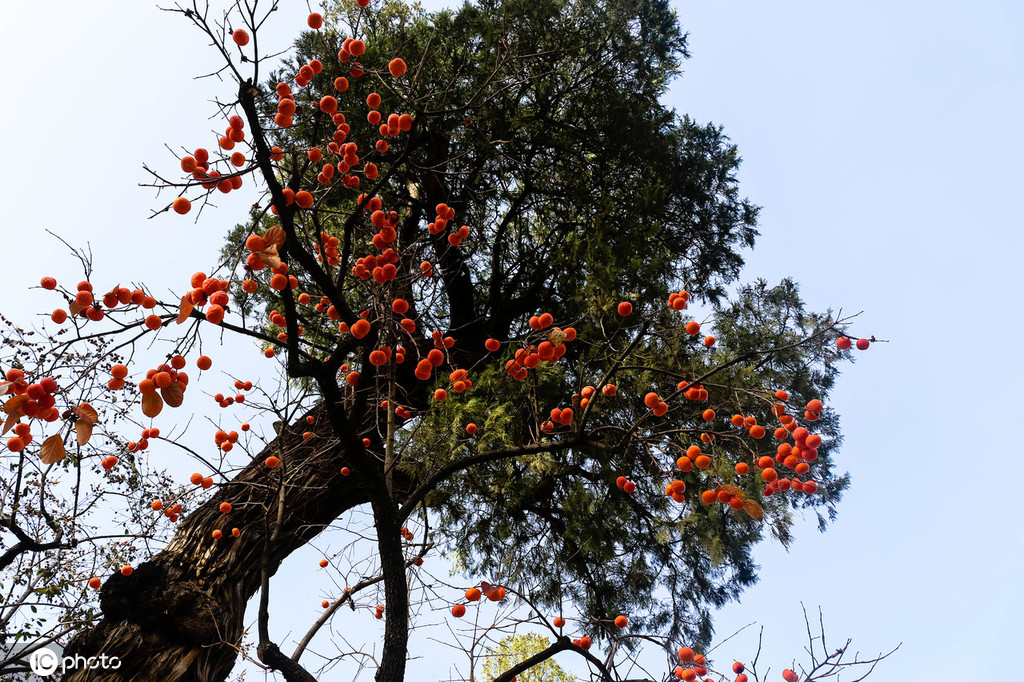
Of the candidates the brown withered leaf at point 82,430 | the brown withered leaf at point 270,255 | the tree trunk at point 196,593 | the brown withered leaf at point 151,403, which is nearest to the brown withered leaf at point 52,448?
the brown withered leaf at point 82,430

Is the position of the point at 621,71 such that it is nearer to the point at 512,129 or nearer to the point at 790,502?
the point at 512,129

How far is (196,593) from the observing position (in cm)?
342

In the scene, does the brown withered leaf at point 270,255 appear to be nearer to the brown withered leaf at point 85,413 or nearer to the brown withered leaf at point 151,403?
the brown withered leaf at point 151,403

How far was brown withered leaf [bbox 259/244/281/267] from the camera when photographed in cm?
200

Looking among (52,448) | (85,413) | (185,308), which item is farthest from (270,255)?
(52,448)

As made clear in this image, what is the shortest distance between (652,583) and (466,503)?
166 cm

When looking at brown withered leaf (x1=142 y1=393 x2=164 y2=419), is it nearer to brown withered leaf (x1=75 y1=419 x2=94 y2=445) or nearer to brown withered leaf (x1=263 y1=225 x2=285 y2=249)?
brown withered leaf (x1=75 y1=419 x2=94 y2=445)

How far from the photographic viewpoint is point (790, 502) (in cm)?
506

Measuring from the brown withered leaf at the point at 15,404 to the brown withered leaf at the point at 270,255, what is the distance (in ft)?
2.55

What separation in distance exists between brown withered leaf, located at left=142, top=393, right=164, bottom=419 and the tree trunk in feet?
3.61

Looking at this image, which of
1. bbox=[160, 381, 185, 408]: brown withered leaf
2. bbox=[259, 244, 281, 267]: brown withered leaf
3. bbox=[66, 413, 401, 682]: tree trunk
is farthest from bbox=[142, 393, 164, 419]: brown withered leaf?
bbox=[66, 413, 401, 682]: tree trunk

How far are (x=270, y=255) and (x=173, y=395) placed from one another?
544 millimetres

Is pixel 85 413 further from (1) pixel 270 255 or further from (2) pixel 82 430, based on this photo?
(1) pixel 270 255

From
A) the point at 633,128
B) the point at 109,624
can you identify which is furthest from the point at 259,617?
the point at 633,128
